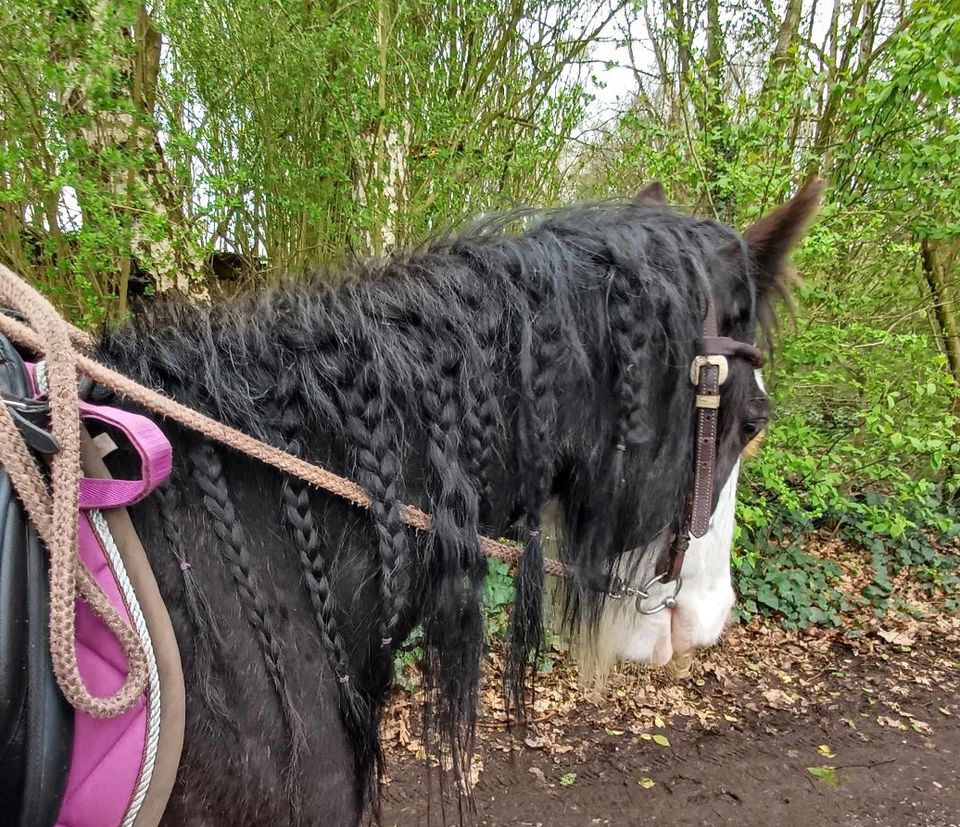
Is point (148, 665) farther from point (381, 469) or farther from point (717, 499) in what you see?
point (717, 499)

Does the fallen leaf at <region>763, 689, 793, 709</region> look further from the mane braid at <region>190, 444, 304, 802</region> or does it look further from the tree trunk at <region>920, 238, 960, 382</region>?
the mane braid at <region>190, 444, 304, 802</region>

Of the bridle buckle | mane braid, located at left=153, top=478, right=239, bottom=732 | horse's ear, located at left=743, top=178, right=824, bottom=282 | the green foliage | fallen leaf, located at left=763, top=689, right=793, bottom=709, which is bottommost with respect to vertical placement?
fallen leaf, located at left=763, top=689, right=793, bottom=709

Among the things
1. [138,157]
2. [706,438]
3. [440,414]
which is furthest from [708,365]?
[138,157]

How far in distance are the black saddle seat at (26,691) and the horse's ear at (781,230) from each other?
150 cm

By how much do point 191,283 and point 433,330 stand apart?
9.22 ft

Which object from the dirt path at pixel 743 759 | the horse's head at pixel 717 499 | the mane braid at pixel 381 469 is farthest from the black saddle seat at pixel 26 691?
the dirt path at pixel 743 759

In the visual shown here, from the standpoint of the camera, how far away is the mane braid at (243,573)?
3.44 feet

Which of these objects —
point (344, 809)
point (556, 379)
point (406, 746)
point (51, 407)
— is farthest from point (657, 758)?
point (51, 407)

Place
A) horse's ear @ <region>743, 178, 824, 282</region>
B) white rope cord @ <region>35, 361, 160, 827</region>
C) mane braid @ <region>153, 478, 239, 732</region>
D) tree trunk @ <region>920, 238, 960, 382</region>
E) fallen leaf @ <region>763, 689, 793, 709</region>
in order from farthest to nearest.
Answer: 1. tree trunk @ <region>920, 238, 960, 382</region>
2. fallen leaf @ <region>763, 689, 793, 709</region>
3. horse's ear @ <region>743, 178, 824, 282</region>
4. mane braid @ <region>153, 478, 239, 732</region>
5. white rope cord @ <region>35, 361, 160, 827</region>

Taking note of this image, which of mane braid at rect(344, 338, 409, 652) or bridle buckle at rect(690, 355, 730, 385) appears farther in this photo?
bridle buckle at rect(690, 355, 730, 385)

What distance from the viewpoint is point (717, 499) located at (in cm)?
155

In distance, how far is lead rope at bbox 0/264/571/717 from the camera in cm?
79

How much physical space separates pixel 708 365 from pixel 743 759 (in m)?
2.92

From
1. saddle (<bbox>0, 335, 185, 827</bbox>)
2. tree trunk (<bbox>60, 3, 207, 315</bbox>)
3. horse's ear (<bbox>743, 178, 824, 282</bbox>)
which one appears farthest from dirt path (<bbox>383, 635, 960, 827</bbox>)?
tree trunk (<bbox>60, 3, 207, 315</bbox>)
